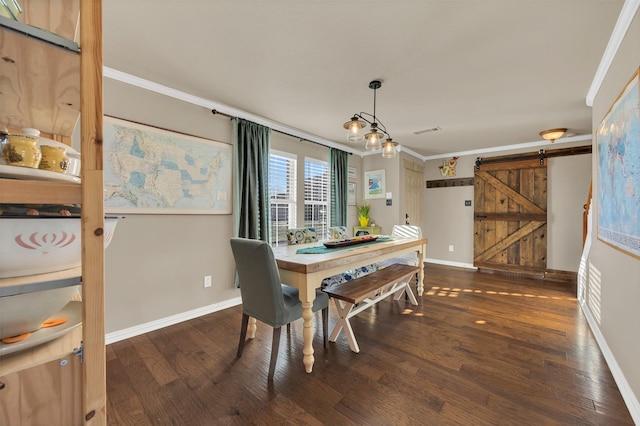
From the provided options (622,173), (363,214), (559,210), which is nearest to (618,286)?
(622,173)

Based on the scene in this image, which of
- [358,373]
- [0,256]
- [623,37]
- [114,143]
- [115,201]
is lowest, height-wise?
[358,373]

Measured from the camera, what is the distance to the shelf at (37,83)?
0.62 m

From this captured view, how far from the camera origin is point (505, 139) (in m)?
4.54

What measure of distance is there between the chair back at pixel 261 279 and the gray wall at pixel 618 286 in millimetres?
2099

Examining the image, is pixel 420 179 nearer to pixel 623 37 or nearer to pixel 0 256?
pixel 623 37

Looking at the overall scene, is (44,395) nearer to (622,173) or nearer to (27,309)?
(27,309)

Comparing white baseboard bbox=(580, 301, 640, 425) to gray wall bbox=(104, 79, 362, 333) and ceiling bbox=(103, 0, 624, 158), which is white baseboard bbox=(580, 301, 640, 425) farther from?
gray wall bbox=(104, 79, 362, 333)

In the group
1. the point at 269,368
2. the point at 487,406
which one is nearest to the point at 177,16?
the point at 269,368

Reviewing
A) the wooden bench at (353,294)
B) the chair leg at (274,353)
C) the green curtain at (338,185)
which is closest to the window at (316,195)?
the green curtain at (338,185)

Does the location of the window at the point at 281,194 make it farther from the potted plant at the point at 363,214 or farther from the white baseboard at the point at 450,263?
the white baseboard at the point at 450,263

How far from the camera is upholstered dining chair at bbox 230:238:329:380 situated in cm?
180

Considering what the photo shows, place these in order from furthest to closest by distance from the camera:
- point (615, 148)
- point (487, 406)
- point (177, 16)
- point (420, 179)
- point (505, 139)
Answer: point (420, 179) → point (505, 139) → point (615, 148) → point (177, 16) → point (487, 406)

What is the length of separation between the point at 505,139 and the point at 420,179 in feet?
5.54

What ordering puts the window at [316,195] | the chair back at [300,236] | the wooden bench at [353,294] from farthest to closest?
the window at [316,195]
the chair back at [300,236]
the wooden bench at [353,294]
